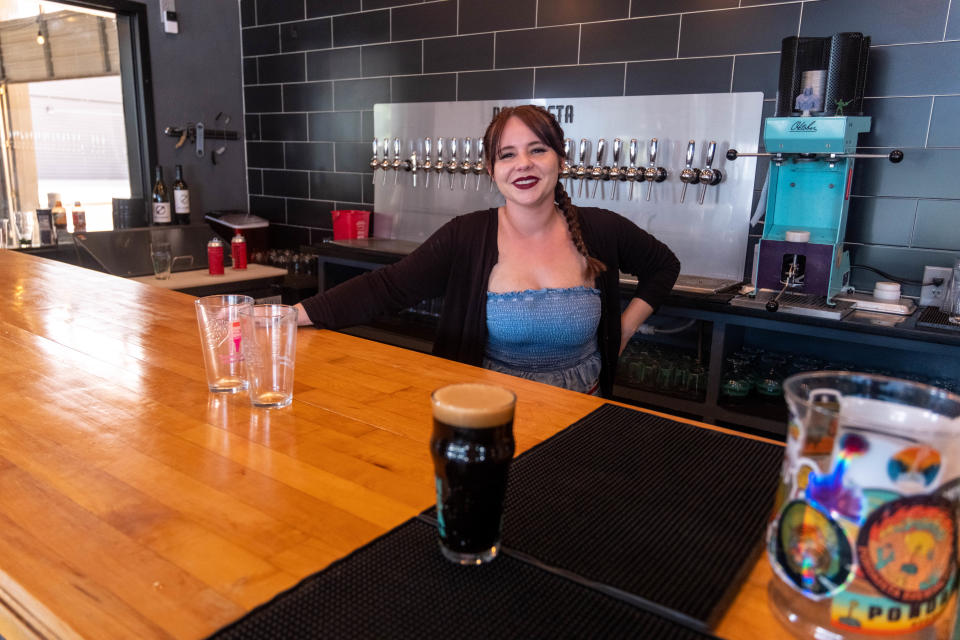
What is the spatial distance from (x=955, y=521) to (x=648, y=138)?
266cm

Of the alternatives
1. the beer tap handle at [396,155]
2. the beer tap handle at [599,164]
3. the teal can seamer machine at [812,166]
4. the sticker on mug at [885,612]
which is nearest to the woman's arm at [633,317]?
the teal can seamer machine at [812,166]

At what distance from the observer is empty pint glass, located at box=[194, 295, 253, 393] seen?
1.11 meters

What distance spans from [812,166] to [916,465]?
2166 millimetres

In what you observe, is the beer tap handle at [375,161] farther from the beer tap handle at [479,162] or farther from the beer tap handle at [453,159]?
the beer tap handle at [479,162]

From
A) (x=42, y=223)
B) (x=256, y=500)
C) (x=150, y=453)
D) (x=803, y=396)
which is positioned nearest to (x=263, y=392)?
(x=150, y=453)

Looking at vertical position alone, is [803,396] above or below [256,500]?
above

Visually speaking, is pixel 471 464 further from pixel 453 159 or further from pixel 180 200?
pixel 180 200

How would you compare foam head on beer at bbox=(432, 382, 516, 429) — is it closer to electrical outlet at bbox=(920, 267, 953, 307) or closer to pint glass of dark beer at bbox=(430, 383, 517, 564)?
pint glass of dark beer at bbox=(430, 383, 517, 564)

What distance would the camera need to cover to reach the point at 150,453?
0.90 metres

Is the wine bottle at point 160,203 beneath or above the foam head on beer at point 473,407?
beneath

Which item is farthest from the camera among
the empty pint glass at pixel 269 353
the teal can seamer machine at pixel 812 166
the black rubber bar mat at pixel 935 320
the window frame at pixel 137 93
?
the window frame at pixel 137 93

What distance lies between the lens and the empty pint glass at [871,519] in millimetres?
511

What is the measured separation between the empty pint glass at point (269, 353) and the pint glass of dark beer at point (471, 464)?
1.61 ft

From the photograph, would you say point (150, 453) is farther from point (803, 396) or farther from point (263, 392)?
point (803, 396)
